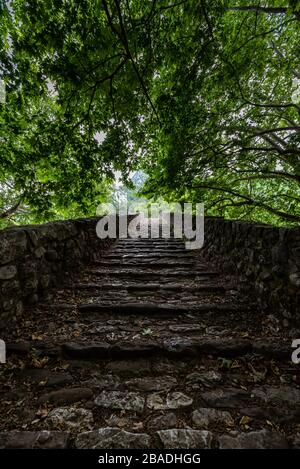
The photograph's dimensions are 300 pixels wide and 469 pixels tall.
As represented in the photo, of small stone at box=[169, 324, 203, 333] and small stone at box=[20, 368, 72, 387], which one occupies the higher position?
small stone at box=[169, 324, 203, 333]

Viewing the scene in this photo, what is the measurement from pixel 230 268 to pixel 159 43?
4.11 meters

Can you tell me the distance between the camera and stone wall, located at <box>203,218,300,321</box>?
216 cm

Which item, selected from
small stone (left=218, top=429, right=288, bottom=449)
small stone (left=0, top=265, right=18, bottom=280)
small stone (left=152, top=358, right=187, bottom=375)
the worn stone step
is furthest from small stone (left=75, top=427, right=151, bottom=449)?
the worn stone step

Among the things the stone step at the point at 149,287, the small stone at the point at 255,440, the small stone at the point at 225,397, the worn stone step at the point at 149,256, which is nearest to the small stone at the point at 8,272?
the stone step at the point at 149,287

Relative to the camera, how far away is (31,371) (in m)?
1.72

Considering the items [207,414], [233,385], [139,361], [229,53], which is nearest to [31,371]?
[139,361]

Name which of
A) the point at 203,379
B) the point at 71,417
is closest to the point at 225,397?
the point at 203,379

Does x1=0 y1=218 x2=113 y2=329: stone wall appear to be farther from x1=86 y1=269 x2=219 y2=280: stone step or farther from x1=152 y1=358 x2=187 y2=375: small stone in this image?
x1=152 y1=358 x2=187 y2=375: small stone

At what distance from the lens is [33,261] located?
8.32 ft

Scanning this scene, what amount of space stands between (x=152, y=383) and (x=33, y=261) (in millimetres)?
1844

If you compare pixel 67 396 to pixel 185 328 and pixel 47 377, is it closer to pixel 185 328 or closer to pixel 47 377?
pixel 47 377

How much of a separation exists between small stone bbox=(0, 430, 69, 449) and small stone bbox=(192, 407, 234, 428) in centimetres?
77

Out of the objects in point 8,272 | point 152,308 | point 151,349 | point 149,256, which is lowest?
point 151,349
